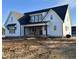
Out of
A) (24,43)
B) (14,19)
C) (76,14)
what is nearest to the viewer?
(76,14)

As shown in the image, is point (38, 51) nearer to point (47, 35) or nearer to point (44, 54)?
point (44, 54)

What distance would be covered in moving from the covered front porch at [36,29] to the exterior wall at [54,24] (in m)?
0.06

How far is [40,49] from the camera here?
158 centimetres

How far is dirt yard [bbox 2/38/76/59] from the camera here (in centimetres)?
150

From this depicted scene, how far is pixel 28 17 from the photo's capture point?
1.68 m

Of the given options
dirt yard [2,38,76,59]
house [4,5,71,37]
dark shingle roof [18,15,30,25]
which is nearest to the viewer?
dirt yard [2,38,76,59]

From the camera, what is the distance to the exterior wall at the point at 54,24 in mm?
1607

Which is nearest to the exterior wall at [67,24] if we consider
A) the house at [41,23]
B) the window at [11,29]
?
the house at [41,23]

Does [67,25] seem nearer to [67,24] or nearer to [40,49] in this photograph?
[67,24]

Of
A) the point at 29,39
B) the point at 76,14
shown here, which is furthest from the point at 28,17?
the point at 76,14

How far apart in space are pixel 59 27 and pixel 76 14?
242 mm

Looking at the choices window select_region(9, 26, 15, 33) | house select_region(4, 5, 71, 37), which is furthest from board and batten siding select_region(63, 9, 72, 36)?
window select_region(9, 26, 15, 33)

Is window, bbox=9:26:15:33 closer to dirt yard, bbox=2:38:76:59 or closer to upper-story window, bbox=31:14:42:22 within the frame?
dirt yard, bbox=2:38:76:59

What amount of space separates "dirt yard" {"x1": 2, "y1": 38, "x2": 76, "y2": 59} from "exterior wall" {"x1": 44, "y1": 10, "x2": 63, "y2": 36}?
72 mm
